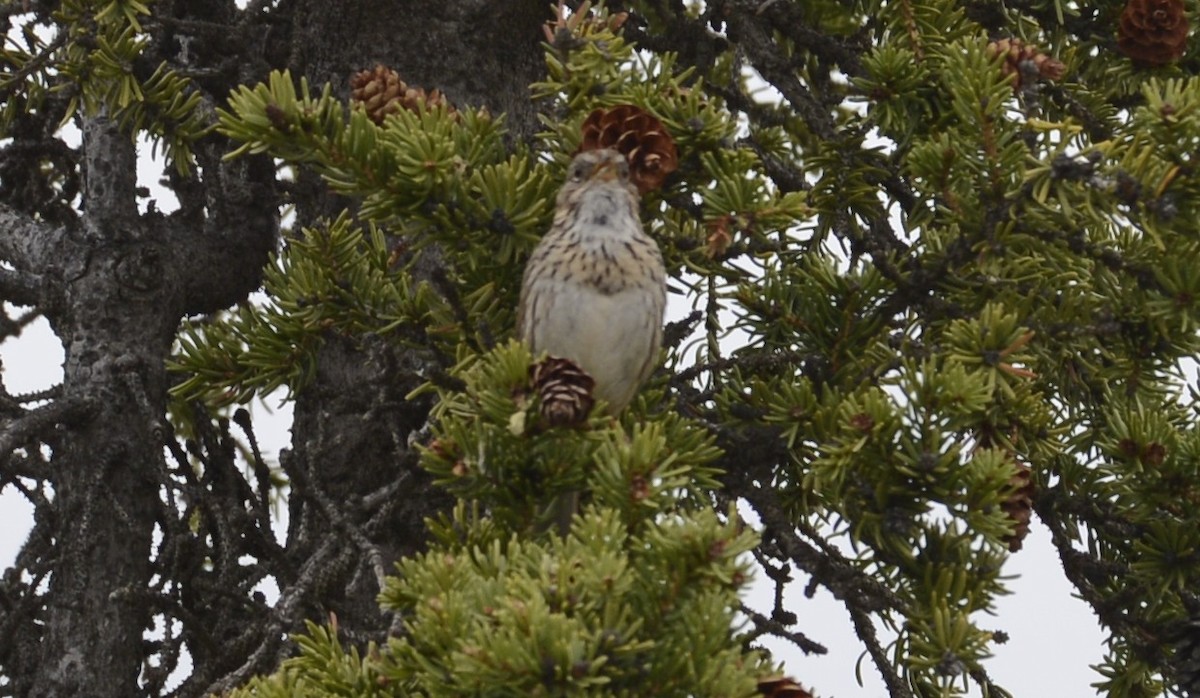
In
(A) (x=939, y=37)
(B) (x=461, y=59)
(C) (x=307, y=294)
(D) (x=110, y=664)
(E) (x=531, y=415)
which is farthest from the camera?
(B) (x=461, y=59)

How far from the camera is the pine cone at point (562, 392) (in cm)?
232

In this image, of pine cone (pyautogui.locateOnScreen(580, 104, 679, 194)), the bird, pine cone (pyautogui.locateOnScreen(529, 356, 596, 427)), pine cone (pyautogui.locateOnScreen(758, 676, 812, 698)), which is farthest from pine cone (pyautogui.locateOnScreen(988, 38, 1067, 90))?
pine cone (pyautogui.locateOnScreen(758, 676, 812, 698))

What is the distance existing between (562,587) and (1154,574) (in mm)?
1441

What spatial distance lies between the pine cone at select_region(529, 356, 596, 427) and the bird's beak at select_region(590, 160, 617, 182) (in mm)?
664

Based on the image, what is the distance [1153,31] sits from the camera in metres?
3.38

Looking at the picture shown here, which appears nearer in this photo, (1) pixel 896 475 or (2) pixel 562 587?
(2) pixel 562 587

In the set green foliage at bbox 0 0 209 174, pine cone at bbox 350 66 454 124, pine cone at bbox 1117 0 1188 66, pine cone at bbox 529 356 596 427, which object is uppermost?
green foliage at bbox 0 0 209 174

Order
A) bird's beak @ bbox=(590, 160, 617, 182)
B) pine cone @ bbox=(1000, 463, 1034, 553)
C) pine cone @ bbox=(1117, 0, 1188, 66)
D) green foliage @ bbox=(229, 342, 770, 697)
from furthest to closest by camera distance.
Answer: pine cone @ bbox=(1117, 0, 1188, 66), bird's beak @ bbox=(590, 160, 617, 182), pine cone @ bbox=(1000, 463, 1034, 553), green foliage @ bbox=(229, 342, 770, 697)

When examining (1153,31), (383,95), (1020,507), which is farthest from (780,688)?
(1153,31)

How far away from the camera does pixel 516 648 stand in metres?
2.01

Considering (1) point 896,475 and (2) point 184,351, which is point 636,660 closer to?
(1) point 896,475

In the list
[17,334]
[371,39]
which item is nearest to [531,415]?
[371,39]

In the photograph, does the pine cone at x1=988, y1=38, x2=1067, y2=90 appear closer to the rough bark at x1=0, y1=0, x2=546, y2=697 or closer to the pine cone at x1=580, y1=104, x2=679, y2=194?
the pine cone at x1=580, y1=104, x2=679, y2=194

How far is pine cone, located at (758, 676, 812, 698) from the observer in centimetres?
229
